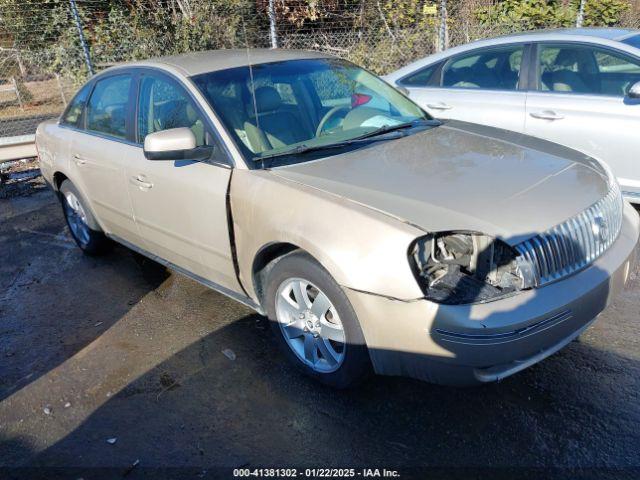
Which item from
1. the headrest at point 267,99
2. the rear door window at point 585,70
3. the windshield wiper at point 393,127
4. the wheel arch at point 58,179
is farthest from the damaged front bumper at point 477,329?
the wheel arch at point 58,179

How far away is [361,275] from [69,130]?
3448 mm

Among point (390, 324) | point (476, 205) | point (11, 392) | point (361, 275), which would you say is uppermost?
point (476, 205)

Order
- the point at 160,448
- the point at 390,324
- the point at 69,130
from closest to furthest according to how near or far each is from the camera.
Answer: the point at 390,324
the point at 160,448
the point at 69,130

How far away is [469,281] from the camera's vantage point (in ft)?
8.04

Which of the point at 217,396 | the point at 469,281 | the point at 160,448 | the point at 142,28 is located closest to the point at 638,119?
the point at 469,281

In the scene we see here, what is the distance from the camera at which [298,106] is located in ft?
11.8

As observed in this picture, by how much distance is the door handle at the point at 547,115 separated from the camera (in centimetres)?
479

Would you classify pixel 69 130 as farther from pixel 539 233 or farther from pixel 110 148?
pixel 539 233

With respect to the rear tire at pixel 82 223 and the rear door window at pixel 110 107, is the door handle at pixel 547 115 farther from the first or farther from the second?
the rear tire at pixel 82 223

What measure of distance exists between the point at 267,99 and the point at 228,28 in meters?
6.93

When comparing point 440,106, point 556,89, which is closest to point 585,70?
point 556,89

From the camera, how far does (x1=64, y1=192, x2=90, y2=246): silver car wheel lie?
4926 millimetres

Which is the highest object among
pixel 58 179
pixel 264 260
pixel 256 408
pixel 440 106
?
pixel 440 106

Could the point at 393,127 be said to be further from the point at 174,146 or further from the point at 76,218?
the point at 76,218
